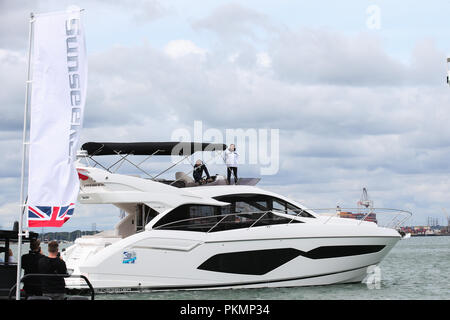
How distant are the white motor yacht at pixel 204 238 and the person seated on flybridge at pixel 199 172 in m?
0.20

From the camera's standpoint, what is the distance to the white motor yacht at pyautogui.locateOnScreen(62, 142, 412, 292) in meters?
17.5

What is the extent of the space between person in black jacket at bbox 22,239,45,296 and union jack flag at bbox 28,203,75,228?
853 millimetres

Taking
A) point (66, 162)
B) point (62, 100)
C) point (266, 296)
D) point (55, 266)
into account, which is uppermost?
point (62, 100)

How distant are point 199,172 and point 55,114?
1029 centimetres

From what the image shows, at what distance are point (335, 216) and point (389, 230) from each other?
1.79 metres

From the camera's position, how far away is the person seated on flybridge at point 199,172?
19.7 m

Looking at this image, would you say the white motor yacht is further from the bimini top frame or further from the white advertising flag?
the white advertising flag

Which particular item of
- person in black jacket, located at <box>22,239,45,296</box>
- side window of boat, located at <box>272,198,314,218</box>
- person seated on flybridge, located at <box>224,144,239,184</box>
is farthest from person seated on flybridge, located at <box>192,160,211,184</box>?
person in black jacket, located at <box>22,239,45,296</box>

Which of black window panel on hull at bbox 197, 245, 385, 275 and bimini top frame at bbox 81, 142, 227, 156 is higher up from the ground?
bimini top frame at bbox 81, 142, 227, 156

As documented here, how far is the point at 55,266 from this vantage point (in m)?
9.62

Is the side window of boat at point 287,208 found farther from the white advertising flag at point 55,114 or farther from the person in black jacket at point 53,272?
the person in black jacket at point 53,272
